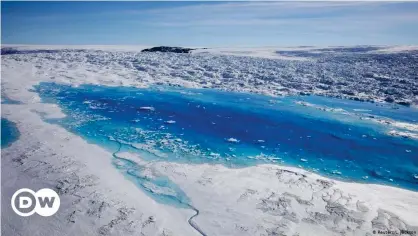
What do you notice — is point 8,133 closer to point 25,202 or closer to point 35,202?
point 25,202

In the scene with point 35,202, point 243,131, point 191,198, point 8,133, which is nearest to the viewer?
point 35,202

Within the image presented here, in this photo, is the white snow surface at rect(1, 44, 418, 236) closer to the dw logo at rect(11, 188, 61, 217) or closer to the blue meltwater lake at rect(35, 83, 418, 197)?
the dw logo at rect(11, 188, 61, 217)

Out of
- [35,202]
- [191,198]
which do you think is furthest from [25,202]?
[191,198]

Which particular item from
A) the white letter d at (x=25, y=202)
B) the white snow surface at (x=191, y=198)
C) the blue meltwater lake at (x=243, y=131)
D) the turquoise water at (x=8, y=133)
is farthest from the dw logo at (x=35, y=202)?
the turquoise water at (x=8, y=133)

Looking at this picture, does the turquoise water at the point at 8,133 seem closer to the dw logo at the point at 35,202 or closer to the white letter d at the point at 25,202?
the dw logo at the point at 35,202

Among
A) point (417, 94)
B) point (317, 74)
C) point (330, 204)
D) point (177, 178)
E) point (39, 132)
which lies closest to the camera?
point (330, 204)

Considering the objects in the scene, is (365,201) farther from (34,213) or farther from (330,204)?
(34,213)

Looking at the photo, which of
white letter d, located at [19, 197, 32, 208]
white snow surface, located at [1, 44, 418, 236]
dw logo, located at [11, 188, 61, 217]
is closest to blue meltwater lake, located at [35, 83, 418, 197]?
white snow surface, located at [1, 44, 418, 236]

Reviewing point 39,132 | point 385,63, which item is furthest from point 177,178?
point 385,63
